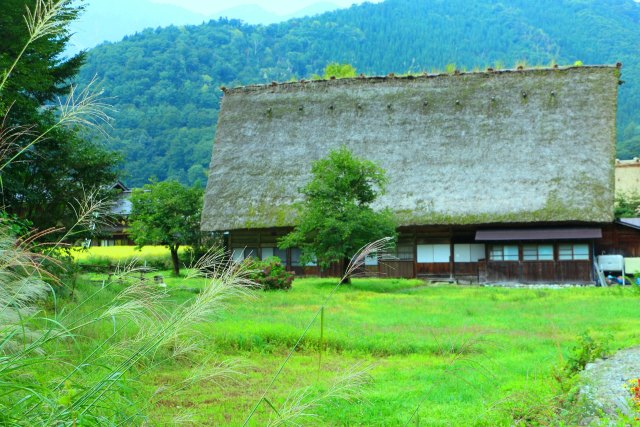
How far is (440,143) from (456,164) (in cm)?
128

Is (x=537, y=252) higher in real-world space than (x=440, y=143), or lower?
lower

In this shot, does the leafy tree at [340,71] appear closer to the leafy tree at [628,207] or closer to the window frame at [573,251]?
the leafy tree at [628,207]

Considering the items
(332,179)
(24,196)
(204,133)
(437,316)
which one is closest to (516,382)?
(437,316)

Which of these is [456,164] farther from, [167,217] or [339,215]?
[167,217]

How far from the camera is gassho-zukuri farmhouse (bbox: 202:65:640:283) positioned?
2584cm

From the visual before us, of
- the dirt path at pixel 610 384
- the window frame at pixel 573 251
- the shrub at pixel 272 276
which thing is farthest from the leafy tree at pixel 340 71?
the dirt path at pixel 610 384

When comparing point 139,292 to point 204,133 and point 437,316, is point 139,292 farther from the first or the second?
point 204,133

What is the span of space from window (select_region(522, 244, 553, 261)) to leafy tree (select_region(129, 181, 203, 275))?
1268cm

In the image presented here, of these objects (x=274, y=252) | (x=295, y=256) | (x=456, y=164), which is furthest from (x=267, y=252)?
(x=456, y=164)

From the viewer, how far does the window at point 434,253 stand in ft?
91.6

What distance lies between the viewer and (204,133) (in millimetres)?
62562

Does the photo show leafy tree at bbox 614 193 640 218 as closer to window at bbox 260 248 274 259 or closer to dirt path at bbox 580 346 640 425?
window at bbox 260 248 274 259

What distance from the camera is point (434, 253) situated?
2805 centimetres

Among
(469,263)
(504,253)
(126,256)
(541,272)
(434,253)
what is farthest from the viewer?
(126,256)
